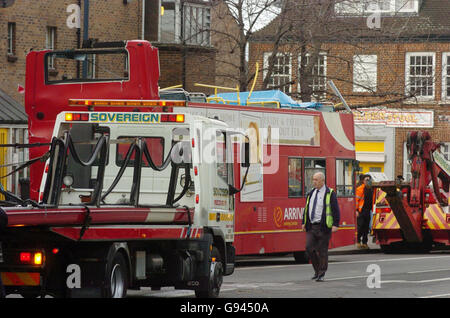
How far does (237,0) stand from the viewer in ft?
96.1

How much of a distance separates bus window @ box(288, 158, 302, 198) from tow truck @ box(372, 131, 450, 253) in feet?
17.3

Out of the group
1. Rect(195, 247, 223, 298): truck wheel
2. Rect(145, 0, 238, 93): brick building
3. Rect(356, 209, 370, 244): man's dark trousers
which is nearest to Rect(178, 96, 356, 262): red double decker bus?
Rect(356, 209, 370, 244): man's dark trousers

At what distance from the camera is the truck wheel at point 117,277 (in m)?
11.9

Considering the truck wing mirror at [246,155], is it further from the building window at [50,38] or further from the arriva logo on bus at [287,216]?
the building window at [50,38]

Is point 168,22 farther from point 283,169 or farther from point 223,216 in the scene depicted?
point 223,216

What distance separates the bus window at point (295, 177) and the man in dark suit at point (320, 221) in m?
4.12

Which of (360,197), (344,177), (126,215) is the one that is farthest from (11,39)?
(126,215)

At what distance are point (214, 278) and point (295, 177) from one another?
8.53 meters

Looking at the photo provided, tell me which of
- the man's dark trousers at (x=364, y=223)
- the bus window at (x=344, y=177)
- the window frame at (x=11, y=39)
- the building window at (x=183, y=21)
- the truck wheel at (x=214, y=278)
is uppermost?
the building window at (x=183, y=21)

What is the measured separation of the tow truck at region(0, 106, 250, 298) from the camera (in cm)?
1153

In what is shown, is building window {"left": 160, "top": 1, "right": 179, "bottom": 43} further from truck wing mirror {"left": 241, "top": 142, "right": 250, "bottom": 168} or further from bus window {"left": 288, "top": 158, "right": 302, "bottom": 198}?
truck wing mirror {"left": 241, "top": 142, "right": 250, "bottom": 168}

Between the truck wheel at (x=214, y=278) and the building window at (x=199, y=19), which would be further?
the building window at (x=199, y=19)

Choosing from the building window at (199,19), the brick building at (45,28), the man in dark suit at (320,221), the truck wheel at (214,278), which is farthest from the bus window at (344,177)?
the building window at (199,19)
